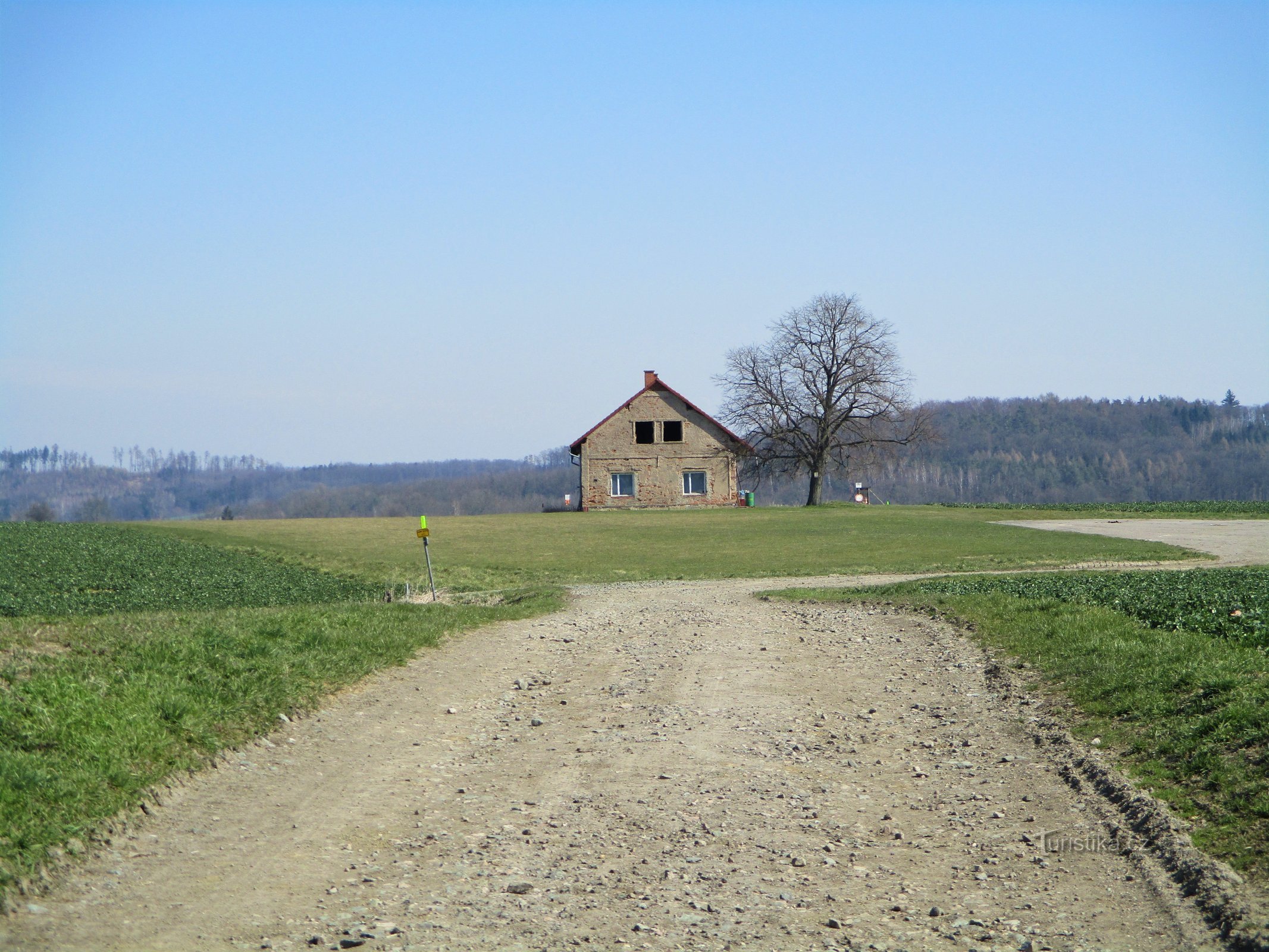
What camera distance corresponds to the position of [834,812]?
7148mm

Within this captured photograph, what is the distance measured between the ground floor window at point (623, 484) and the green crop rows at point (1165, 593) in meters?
40.0

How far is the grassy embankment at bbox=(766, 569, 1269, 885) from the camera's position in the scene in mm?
6641

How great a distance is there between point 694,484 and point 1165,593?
48.7 meters

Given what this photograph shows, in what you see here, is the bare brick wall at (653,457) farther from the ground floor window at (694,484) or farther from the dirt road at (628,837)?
the dirt road at (628,837)

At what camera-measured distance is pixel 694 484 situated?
64688mm

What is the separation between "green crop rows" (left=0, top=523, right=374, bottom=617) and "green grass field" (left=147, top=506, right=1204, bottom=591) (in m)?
2.85

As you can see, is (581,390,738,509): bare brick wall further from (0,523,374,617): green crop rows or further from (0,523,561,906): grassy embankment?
(0,523,561,906): grassy embankment

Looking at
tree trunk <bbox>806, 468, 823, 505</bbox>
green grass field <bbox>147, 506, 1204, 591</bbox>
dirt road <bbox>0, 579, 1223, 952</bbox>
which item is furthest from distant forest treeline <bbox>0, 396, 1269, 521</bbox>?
dirt road <bbox>0, 579, 1223, 952</bbox>

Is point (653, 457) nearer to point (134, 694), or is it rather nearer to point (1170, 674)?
point (1170, 674)

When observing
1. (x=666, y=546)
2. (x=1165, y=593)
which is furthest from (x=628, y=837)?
(x=666, y=546)

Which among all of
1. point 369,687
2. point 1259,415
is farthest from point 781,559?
point 1259,415

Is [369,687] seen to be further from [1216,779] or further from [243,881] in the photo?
[1216,779]

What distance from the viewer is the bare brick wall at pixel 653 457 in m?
63.7

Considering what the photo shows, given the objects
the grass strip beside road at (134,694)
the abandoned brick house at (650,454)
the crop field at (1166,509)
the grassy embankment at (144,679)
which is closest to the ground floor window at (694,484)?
the abandoned brick house at (650,454)
